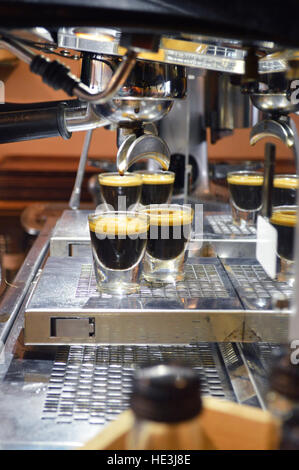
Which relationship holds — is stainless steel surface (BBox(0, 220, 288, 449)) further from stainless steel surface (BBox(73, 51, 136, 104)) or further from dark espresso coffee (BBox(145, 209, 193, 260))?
stainless steel surface (BBox(73, 51, 136, 104))

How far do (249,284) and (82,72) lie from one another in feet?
1.23

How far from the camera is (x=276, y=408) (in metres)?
0.38

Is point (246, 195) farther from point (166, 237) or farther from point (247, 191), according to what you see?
point (166, 237)

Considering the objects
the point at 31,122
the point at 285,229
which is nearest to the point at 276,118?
the point at 285,229

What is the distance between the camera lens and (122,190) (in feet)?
3.97

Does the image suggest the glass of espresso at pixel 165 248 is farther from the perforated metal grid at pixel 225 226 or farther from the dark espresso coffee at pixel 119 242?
the perforated metal grid at pixel 225 226

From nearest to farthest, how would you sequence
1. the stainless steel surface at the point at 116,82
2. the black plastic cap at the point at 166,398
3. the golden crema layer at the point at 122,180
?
1. the black plastic cap at the point at 166,398
2. the stainless steel surface at the point at 116,82
3. the golden crema layer at the point at 122,180

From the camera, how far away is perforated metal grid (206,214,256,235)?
4.12ft

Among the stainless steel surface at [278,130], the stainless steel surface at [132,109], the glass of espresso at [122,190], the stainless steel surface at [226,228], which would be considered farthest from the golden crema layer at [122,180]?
the stainless steel surface at [132,109]

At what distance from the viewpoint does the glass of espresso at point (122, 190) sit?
1.21 metres

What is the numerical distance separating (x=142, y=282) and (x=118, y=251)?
80mm

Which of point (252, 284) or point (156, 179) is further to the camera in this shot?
point (156, 179)

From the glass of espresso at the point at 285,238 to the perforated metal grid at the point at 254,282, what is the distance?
0.02 metres
